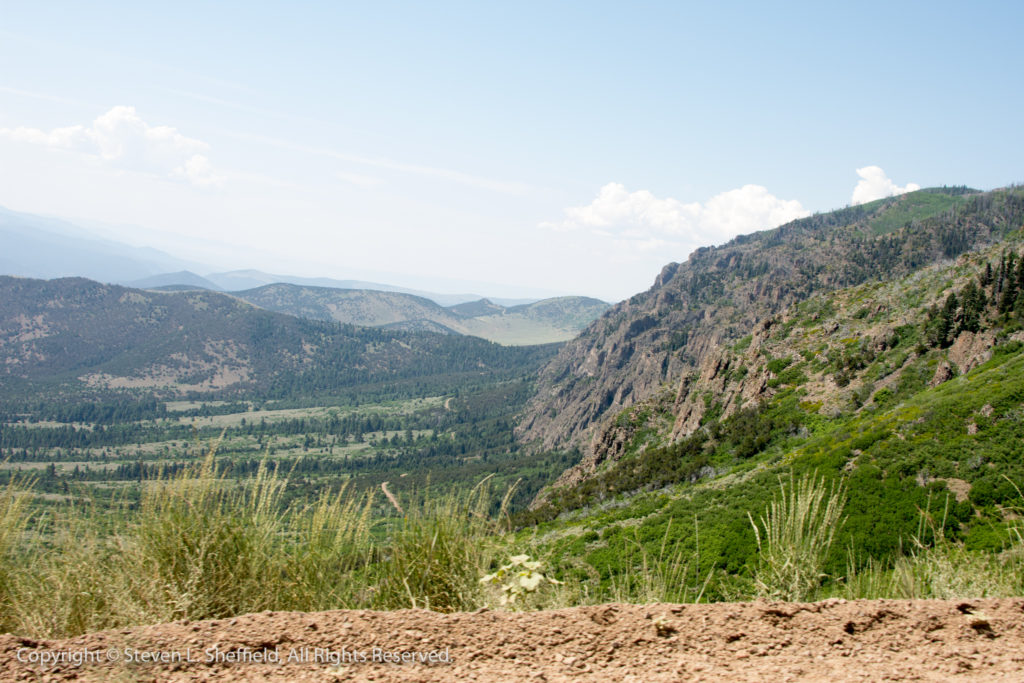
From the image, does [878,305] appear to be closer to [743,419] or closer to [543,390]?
[743,419]

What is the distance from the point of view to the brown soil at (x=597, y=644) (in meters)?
3.88

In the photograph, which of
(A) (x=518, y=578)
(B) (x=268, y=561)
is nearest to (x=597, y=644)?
(A) (x=518, y=578)

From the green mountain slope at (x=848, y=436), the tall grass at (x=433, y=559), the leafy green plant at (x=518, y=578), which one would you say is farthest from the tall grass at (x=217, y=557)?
the green mountain slope at (x=848, y=436)

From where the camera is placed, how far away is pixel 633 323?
5517 inches

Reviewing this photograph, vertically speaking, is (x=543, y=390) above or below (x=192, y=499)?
below

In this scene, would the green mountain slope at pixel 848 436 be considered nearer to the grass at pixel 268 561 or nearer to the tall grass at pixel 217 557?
the grass at pixel 268 561

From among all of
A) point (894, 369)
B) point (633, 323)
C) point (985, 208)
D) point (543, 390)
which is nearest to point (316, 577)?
point (894, 369)

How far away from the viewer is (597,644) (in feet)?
14.1

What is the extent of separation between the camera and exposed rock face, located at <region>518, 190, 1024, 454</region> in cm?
10688

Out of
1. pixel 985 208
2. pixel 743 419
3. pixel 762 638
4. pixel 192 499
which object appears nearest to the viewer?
pixel 762 638

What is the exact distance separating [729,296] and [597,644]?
134417mm

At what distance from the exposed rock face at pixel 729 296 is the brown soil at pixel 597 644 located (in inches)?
3250

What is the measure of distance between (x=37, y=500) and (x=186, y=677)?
6.38 metres

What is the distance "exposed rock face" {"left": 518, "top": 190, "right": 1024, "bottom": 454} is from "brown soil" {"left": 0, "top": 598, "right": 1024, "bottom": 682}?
82.6m
